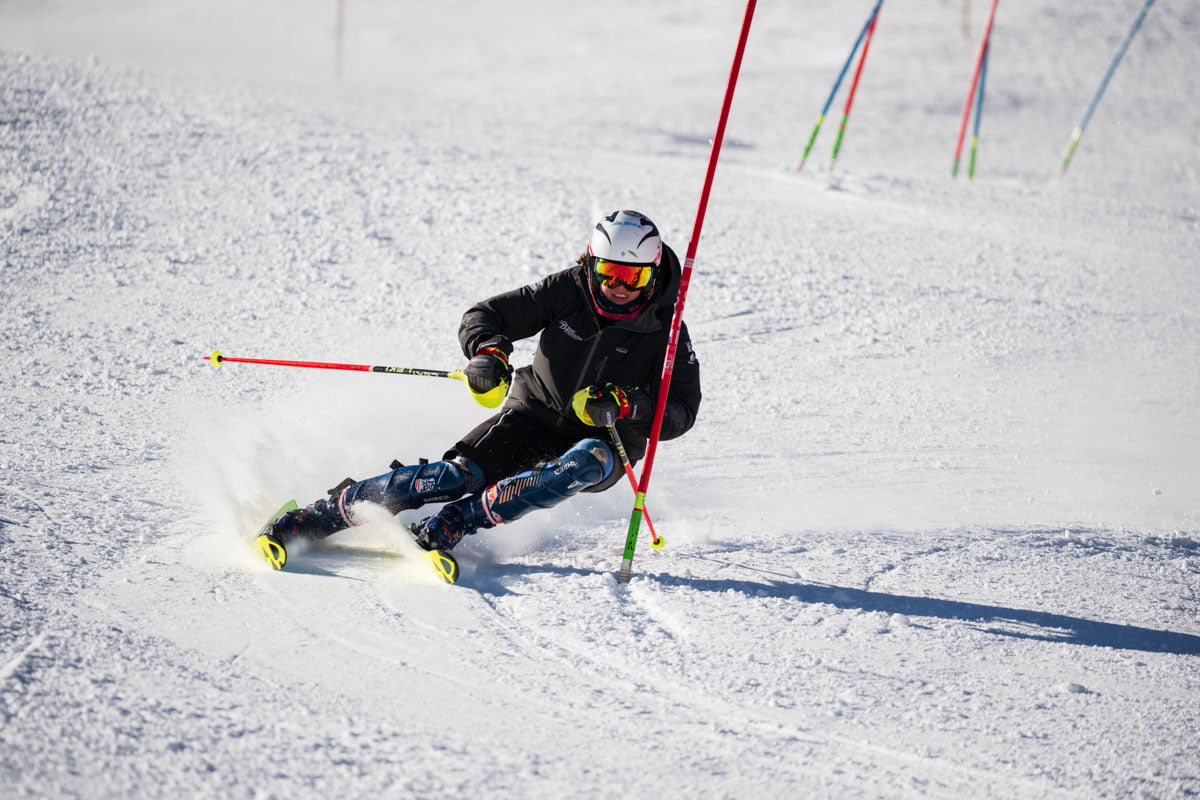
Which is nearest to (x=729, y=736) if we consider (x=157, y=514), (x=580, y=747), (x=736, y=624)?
(x=580, y=747)

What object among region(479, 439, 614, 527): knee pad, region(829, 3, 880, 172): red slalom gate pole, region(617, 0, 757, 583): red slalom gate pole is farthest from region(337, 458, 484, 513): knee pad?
region(829, 3, 880, 172): red slalom gate pole

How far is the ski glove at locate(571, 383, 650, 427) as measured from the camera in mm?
4180

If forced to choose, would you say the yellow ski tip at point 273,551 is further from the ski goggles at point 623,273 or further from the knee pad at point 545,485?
the ski goggles at point 623,273

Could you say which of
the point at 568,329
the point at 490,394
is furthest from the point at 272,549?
the point at 568,329

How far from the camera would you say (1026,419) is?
6.63 metres

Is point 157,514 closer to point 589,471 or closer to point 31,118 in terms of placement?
point 589,471

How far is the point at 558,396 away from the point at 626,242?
30.6 inches

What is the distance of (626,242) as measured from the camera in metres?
4.40

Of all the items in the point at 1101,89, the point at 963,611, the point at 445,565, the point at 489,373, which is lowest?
the point at 963,611

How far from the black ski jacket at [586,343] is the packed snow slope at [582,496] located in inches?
24.3

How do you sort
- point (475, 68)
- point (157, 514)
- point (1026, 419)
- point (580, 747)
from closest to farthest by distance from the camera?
point (580, 747) → point (157, 514) → point (1026, 419) → point (475, 68)

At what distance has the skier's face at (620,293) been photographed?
14.7ft

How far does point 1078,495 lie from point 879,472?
3.42ft

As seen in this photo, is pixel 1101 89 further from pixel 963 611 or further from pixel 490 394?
pixel 490 394
